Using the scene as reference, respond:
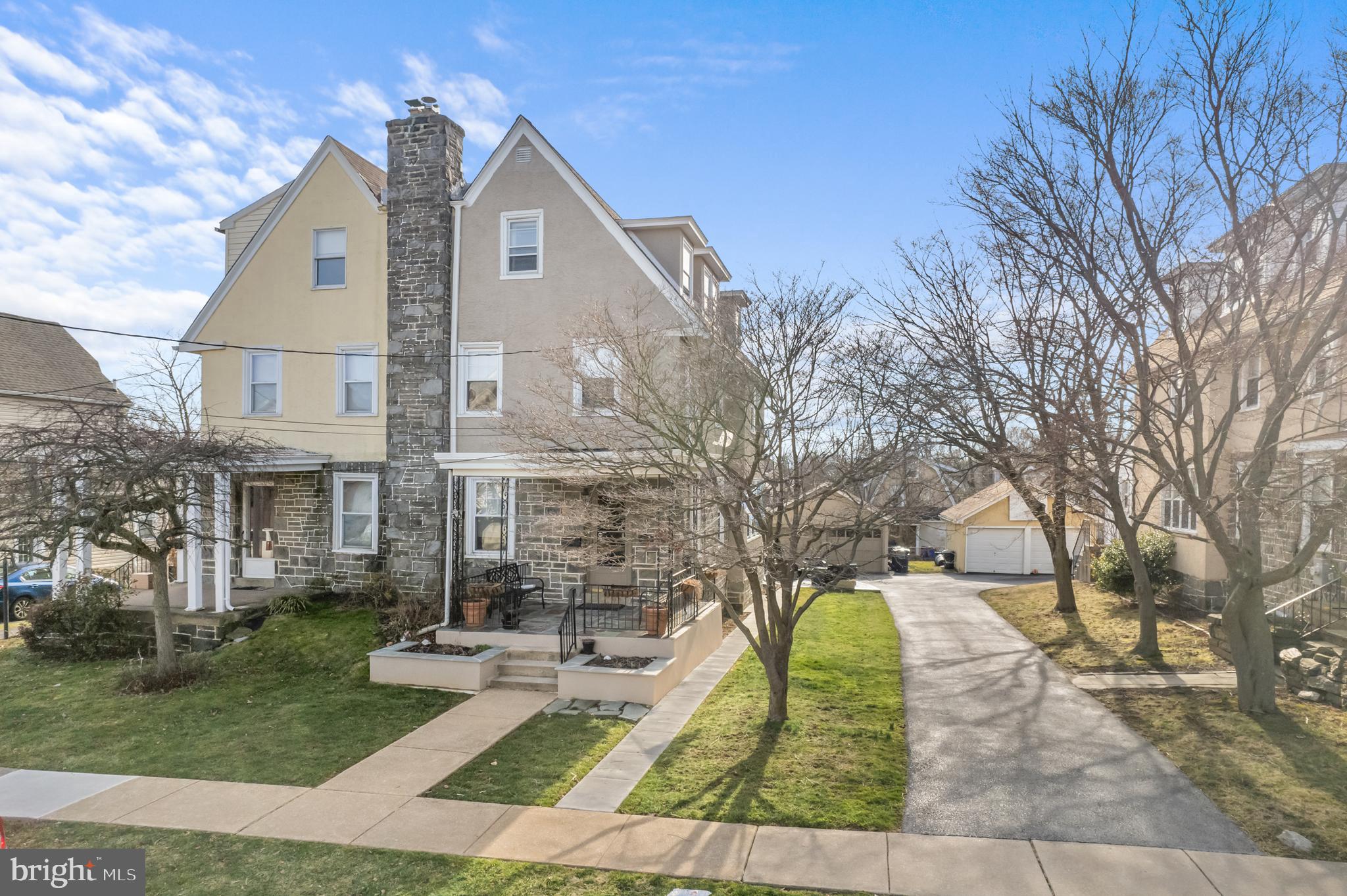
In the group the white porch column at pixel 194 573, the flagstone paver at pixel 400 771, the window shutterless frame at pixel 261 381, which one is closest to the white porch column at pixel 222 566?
the white porch column at pixel 194 573

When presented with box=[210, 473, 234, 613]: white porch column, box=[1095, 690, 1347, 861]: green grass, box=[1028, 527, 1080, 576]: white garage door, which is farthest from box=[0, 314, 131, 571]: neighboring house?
box=[1028, 527, 1080, 576]: white garage door

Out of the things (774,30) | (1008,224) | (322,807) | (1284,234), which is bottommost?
(322,807)

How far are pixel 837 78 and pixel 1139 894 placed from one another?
11.4 metres

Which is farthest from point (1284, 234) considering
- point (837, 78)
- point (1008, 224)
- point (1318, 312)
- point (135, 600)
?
point (135, 600)

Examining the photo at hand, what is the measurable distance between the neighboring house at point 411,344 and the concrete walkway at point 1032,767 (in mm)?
6146

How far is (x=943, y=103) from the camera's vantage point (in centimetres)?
1291

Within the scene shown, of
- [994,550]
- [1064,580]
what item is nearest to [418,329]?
[1064,580]

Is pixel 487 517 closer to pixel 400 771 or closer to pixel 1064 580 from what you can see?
pixel 400 771

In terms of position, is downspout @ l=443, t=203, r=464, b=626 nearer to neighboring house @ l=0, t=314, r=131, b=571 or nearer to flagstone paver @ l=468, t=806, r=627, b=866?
flagstone paver @ l=468, t=806, r=627, b=866

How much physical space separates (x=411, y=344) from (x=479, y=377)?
1.62 meters

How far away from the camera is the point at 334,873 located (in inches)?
267

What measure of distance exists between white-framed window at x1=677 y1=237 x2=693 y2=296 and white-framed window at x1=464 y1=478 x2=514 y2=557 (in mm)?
5643

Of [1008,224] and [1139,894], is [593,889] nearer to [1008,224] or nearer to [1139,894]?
[1139,894]

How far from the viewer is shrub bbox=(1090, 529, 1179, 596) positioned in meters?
18.9
